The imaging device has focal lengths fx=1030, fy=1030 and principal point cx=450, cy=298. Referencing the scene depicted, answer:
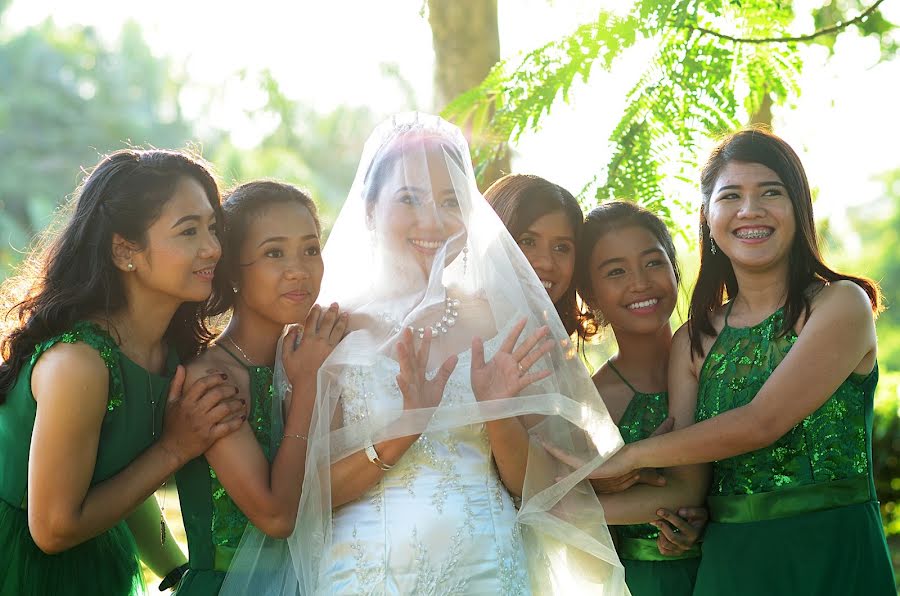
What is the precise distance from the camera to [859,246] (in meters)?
48.1

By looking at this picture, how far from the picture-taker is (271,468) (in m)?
3.35

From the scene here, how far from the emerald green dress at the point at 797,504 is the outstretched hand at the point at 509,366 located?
2.25 ft

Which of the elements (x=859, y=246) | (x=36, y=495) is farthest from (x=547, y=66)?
(x=859, y=246)

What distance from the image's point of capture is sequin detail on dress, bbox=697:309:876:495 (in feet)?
10.7

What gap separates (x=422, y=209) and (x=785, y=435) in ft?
4.62

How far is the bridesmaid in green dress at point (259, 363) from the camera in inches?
129

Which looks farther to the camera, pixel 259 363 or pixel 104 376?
pixel 259 363

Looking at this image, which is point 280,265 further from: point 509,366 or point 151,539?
point 151,539

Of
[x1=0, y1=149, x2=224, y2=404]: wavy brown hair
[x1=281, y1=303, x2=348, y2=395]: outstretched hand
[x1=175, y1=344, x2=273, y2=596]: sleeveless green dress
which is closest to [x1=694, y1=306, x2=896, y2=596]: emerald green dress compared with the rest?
[x1=281, y1=303, x2=348, y2=395]: outstretched hand

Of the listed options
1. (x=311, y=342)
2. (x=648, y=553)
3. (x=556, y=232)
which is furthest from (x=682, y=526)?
(x=311, y=342)

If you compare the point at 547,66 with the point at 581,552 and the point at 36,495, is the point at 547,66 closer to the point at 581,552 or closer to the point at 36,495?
the point at 581,552

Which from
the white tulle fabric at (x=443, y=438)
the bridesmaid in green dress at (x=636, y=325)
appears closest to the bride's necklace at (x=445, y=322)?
the white tulle fabric at (x=443, y=438)

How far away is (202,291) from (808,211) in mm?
2039

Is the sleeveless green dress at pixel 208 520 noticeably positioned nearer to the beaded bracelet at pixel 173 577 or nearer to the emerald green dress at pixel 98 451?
the emerald green dress at pixel 98 451
